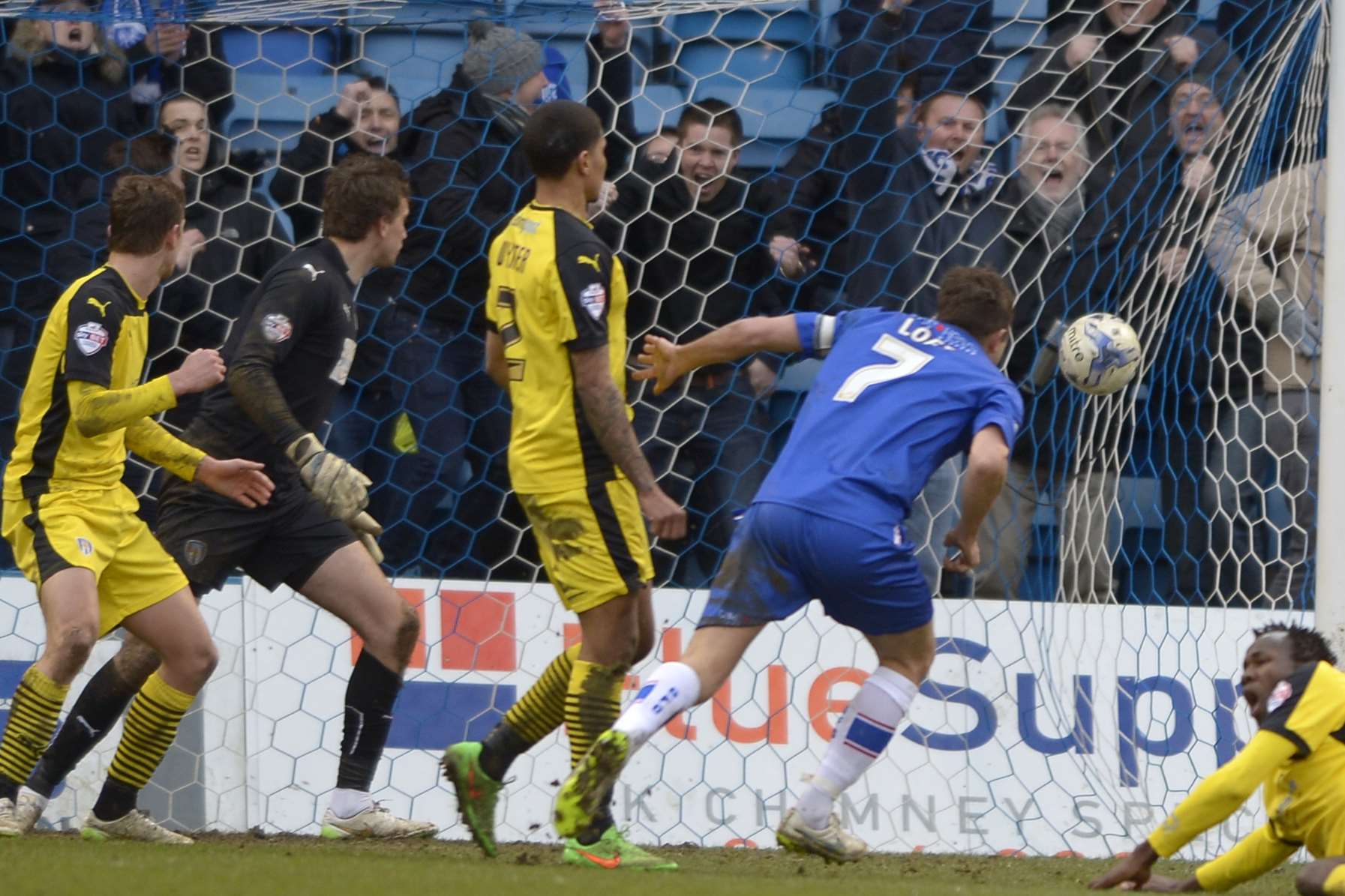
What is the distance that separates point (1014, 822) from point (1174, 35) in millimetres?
2594

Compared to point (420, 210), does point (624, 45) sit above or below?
above

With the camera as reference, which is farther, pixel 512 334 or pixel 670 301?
pixel 670 301

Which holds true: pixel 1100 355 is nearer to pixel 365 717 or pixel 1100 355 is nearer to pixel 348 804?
pixel 365 717

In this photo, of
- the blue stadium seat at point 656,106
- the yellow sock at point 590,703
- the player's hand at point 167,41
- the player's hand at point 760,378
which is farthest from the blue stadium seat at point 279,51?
the yellow sock at point 590,703

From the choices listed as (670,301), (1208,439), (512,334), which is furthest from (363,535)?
(1208,439)

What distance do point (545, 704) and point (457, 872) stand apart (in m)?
0.61

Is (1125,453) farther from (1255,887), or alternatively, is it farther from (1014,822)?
(1255,887)

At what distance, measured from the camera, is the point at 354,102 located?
19.0 feet

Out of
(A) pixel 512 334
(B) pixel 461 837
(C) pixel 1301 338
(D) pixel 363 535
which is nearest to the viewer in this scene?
(A) pixel 512 334

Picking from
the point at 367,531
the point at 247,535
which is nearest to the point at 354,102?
→ the point at 367,531

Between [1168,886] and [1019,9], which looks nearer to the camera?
[1168,886]

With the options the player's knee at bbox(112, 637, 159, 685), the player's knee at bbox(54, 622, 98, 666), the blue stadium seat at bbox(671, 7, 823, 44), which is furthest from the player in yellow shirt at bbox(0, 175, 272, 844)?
the blue stadium seat at bbox(671, 7, 823, 44)

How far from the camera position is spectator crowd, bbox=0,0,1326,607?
222 inches

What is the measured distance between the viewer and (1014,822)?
5160mm
